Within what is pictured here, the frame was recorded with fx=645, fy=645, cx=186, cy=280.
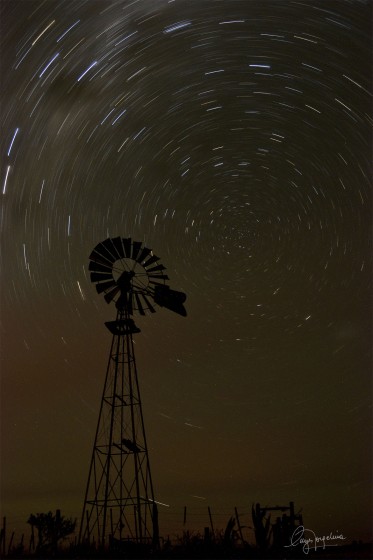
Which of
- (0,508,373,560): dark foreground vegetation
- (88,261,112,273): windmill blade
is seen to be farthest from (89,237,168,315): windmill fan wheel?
(0,508,373,560): dark foreground vegetation

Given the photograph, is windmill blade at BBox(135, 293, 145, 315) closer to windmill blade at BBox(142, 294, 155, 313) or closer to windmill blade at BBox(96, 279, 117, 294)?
windmill blade at BBox(142, 294, 155, 313)

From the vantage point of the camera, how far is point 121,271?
54.9ft

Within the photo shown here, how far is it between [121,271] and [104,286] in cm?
61

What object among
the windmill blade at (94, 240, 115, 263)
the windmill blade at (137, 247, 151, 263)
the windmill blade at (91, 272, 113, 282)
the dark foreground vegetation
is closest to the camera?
the dark foreground vegetation

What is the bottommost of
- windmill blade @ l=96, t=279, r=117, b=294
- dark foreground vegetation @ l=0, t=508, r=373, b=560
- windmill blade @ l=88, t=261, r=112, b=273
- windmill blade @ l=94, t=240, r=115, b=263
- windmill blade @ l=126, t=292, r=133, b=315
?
dark foreground vegetation @ l=0, t=508, r=373, b=560

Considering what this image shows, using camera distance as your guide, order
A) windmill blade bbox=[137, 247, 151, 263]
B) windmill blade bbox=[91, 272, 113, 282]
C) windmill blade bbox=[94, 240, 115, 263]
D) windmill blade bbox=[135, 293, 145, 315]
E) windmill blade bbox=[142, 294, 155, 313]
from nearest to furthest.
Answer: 1. windmill blade bbox=[94, 240, 115, 263]
2. windmill blade bbox=[91, 272, 113, 282]
3. windmill blade bbox=[137, 247, 151, 263]
4. windmill blade bbox=[135, 293, 145, 315]
5. windmill blade bbox=[142, 294, 155, 313]

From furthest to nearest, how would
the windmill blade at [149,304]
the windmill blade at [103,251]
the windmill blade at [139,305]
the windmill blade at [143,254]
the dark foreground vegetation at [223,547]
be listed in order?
1. the windmill blade at [149,304]
2. the windmill blade at [139,305]
3. the windmill blade at [143,254]
4. the windmill blade at [103,251]
5. the dark foreground vegetation at [223,547]

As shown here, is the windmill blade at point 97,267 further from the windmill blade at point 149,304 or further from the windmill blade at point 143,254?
the windmill blade at point 149,304

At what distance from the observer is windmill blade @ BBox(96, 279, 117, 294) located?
16.5 meters

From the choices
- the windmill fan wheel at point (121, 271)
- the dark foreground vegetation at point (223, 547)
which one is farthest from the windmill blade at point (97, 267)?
the dark foreground vegetation at point (223, 547)

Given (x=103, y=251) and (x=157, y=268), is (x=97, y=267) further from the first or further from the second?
(x=157, y=268)

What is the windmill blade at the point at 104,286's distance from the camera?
16.5 metres

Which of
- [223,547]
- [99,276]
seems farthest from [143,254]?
[223,547]

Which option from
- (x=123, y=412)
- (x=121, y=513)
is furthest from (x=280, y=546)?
(x=123, y=412)
